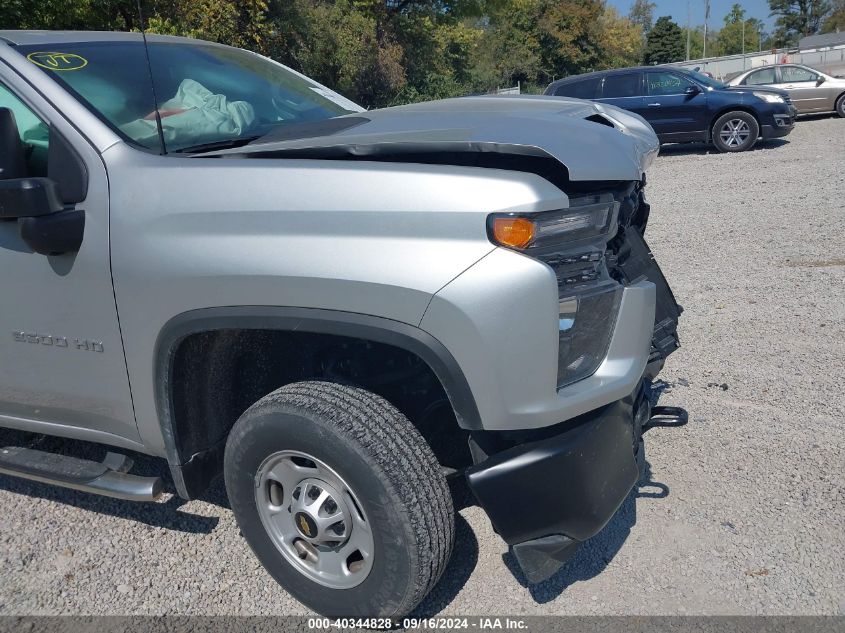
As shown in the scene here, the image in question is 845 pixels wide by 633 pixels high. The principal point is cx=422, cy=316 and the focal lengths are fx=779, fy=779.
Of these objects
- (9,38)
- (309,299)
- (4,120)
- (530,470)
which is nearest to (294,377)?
(309,299)

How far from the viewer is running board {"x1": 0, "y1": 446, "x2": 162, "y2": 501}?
2.86 meters

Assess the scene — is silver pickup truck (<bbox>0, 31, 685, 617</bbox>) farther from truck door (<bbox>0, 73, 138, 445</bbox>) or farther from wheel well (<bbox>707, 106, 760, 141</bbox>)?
wheel well (<bbox>707, 106, 760, 141</bbox>)

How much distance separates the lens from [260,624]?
277cm

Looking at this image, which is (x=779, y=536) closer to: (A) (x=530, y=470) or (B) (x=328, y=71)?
(A) (x=530, y=470)

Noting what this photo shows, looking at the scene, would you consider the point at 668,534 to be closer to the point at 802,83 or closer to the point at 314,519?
the point at 314,519

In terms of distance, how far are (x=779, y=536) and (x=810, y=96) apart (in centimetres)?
Answer: 1765

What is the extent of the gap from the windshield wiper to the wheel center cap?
4.57ft

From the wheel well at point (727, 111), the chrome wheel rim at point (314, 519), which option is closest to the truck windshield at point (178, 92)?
the chrome wheel rim at point (314, 519)

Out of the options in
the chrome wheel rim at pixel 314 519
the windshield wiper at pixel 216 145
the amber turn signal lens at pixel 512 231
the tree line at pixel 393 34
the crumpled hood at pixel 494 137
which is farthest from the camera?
the tree line at pixel 393 34

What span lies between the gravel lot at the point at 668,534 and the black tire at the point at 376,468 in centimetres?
40

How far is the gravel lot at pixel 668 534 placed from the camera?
2830 mm

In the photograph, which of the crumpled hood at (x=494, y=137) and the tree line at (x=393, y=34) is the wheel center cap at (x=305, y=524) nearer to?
the crumpled hood at (x=494, y=137)

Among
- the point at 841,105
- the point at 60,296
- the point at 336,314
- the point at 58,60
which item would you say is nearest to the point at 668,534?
the point at 336,314

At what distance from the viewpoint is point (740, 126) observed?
14.3m
